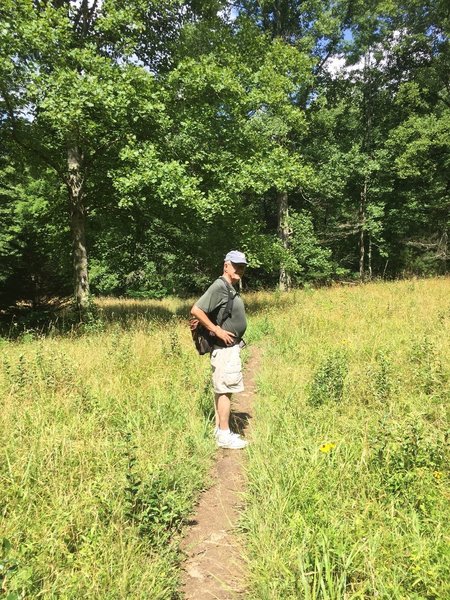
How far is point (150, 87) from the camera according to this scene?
9211 mm

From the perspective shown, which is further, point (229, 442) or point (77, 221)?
point (77, 221)

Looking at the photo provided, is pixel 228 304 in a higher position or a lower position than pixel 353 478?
higher

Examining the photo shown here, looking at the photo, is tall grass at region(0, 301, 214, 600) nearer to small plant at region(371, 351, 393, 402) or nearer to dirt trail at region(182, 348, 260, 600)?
dirt trail at region(182, 348, 260, 600)

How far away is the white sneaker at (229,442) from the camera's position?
14.4ft

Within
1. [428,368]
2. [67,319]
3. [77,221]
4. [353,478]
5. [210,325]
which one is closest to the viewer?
[353,478]

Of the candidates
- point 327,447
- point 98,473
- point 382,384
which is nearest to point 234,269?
point 327,447

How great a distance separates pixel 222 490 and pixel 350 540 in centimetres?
139

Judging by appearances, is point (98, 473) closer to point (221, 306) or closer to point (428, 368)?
point (221, 306)

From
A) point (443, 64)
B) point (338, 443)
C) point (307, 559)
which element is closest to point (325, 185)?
point (443, 64)

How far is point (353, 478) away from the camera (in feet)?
10.7

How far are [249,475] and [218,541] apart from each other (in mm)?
771

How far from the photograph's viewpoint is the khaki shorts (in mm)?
4469

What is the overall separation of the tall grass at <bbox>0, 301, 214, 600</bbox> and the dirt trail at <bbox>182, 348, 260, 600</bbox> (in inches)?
4.5

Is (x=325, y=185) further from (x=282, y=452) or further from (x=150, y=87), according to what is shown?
(x=282, y=452)
